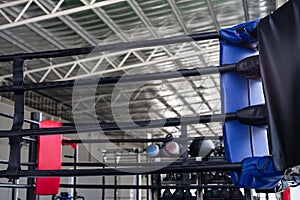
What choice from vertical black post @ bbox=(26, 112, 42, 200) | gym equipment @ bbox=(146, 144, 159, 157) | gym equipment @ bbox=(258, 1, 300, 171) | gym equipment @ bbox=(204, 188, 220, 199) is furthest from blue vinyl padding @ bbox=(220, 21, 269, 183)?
gym equipment @ bbox=(204, 188, 220, 199)

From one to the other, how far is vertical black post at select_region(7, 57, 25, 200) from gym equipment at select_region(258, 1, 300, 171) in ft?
3.71

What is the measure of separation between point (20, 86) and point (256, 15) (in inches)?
278

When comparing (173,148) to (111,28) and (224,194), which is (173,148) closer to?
(224,194)

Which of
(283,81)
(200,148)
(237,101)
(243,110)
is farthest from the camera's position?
(200,148)

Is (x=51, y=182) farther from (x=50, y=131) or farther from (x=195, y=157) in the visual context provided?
(x=195, y=157)

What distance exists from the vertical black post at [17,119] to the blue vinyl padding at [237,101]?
37.4 inches

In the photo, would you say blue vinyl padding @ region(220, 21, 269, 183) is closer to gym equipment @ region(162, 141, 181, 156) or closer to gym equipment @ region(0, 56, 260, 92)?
gym equipment @ region(0, 56, 260, 92)

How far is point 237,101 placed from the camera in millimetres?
1766

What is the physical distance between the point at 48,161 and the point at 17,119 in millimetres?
1070

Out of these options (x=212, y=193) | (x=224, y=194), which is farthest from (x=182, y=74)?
(x=212, y=193)

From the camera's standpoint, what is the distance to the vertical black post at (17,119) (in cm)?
185

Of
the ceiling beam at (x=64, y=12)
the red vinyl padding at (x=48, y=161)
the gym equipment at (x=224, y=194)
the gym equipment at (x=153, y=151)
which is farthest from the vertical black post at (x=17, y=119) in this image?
the ceiling beam at (x=64, y=12)

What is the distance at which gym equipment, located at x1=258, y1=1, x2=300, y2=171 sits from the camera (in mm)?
1331

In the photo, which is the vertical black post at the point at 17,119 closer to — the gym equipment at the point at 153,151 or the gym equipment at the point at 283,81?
the gym equipment at the point at 283,81
